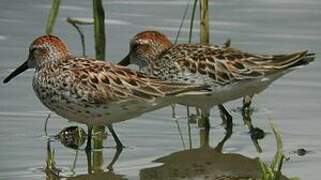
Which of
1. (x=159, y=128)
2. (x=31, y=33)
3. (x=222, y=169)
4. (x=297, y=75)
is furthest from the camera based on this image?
(x=31, y=33)

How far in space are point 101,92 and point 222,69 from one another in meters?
1.59

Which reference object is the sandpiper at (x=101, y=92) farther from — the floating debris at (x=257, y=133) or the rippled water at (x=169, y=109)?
the floating debris at (x=257, y=133)

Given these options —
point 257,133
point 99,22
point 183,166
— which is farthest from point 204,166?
point 99,22

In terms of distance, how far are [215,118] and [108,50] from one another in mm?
2246

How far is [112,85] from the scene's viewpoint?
1077 cm

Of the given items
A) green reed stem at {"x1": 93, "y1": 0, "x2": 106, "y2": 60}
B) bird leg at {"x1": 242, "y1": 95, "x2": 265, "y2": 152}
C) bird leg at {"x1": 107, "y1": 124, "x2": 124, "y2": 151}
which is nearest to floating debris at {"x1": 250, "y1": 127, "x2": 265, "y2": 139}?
bird leg at {"x1": 242, "y1": 95, "x2": 265, "y2": 152}

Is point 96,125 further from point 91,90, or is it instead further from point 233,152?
point 233,152

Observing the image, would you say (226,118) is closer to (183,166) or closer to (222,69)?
(222,69)

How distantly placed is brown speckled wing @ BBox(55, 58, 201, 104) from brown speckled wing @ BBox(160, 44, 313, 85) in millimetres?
857

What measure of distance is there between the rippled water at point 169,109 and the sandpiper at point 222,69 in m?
0.35

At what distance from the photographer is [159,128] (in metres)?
11.7

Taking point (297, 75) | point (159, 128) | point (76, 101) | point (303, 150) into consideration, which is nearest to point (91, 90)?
point (76, 101)

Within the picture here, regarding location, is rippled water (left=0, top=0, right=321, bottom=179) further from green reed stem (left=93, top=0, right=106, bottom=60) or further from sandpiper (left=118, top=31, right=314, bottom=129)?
green reed stem (left=93, top=0, right=106, bottom=60)

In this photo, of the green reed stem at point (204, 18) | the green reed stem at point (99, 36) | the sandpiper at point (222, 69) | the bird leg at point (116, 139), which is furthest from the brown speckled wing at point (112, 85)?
the green reed stem at point (204, 18)
